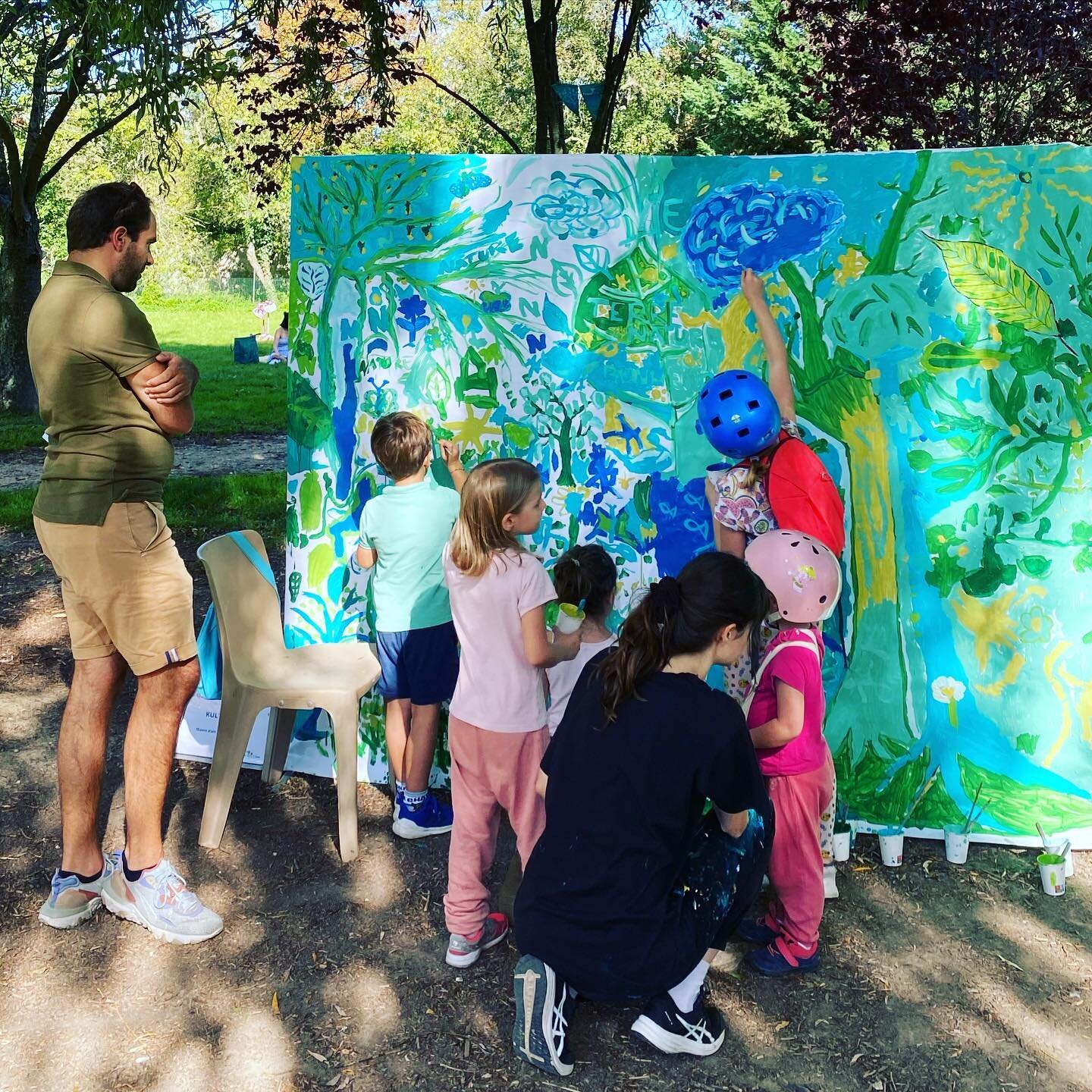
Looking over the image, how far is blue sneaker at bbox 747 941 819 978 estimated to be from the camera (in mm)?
2971

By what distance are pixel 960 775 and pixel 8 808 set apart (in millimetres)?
3246

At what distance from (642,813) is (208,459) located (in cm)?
848

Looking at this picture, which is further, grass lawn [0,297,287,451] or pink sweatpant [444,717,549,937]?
grass lawn [0,297,287,451]

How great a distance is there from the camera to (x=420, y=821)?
3713 mm

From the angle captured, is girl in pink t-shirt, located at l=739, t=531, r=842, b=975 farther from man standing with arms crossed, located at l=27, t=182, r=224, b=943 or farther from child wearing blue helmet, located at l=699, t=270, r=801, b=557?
man standing with arms crossed, located at l=27, t=182, r=224, b=943

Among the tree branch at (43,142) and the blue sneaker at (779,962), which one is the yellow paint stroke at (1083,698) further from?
the tree branch at (43,142)

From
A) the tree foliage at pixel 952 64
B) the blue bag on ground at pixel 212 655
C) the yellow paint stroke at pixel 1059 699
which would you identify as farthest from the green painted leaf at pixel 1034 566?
the tree foliage at pixel 952 64

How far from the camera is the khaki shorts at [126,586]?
118 inches

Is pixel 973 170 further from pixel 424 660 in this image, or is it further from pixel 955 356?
pixel 424 660

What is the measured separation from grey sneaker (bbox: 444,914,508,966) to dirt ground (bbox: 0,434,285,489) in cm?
704

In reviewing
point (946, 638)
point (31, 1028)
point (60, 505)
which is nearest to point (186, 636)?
point (60, 505)

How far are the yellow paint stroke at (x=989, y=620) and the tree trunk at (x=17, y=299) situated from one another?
10.5 m

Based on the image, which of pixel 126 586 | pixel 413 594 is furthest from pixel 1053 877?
pixel 126 586

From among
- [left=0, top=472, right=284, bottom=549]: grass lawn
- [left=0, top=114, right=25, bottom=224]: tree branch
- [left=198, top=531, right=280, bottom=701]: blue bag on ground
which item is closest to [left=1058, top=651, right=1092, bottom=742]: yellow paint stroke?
[left=198, top=531, right=280, bottom=701]: blue bag on ground
